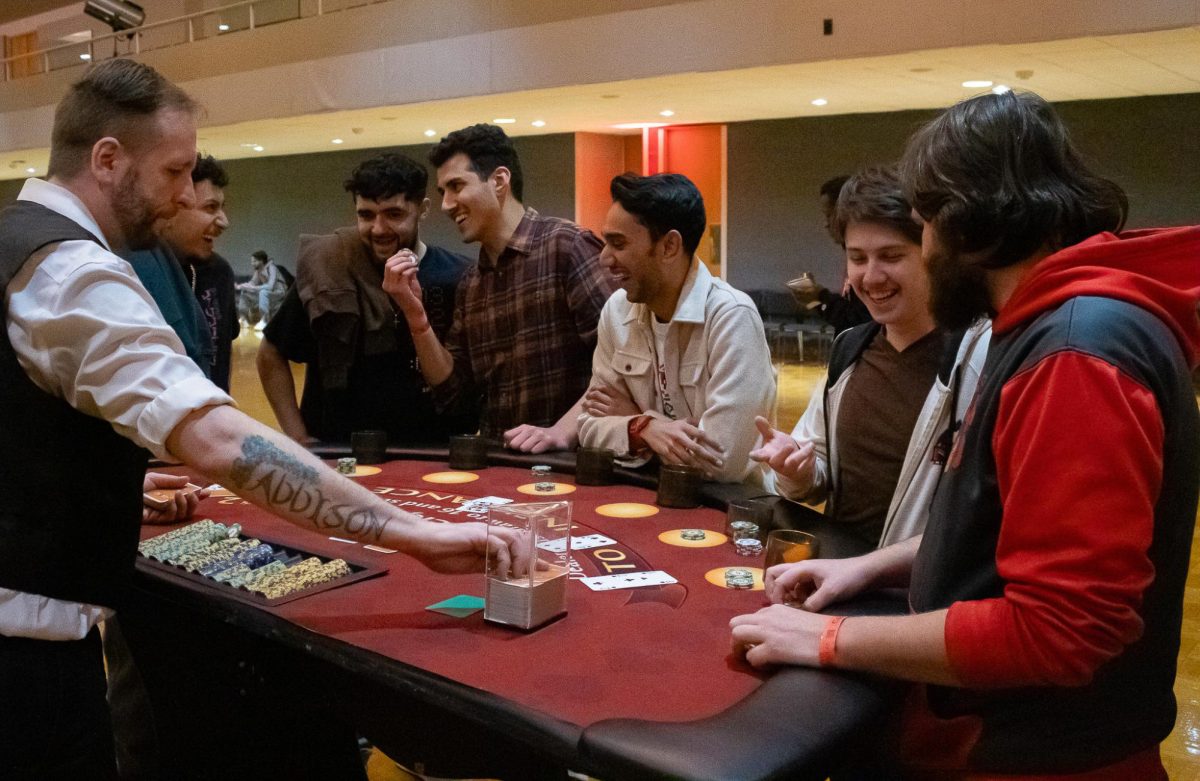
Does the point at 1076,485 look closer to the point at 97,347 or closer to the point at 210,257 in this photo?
the point at 97,347

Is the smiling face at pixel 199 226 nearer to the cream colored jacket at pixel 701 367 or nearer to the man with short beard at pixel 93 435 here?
the cream colored jacket at pixel 701 367

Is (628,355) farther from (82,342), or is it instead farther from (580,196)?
(580,196)

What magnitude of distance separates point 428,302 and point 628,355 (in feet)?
3.36

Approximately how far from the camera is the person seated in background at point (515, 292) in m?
3.29

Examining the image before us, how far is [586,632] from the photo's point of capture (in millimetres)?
1584

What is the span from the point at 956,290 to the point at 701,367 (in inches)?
55.4

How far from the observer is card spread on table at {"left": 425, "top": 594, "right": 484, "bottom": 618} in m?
1.66

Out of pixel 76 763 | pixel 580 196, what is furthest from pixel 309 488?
pixel 580 196

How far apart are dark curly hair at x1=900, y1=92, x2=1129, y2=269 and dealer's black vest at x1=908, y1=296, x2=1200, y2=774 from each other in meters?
0.12

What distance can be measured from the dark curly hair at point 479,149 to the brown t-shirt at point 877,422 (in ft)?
→ 5.14

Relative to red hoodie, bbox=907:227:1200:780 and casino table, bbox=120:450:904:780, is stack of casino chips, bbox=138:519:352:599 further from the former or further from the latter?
red hoodie, bbox=907:227:1200:780

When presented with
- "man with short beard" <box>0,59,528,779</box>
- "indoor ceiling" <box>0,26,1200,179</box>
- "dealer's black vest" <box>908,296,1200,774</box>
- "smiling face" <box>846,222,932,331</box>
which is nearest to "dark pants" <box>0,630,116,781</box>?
"man with short beard" <box>0,59,528,779</box>

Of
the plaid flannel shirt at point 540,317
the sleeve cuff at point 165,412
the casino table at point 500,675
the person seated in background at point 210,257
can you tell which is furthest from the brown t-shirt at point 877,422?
the person seated in background at point 210,257

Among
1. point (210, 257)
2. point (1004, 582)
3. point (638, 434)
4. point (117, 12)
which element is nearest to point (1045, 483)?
point (1004, 582)
